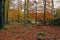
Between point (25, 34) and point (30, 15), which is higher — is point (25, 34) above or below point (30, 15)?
above

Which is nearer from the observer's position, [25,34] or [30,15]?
[25,34]

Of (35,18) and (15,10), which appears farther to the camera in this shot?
(15,10)

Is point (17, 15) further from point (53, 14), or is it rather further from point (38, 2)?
point (53, 14)

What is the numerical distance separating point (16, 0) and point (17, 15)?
318cm

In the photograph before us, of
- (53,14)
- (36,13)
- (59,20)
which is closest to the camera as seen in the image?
(59,20)

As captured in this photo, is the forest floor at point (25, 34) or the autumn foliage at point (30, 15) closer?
the forest floor at point (25, 34)

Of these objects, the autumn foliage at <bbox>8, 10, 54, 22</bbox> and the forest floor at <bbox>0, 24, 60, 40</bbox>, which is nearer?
the forest floor at <bbox>0, 24, 60, 40</bbox>

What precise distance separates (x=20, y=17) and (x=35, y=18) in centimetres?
403

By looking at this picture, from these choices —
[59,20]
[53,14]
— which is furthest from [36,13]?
[59,20]

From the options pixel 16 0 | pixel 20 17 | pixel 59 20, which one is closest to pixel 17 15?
pixel 20 17

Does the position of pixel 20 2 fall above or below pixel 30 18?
above

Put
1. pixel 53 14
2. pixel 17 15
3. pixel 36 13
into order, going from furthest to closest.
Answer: pixel 17 15, pixel 36 13, pixel 53 14

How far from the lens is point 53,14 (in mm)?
33500

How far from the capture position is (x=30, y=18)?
36.8 m
